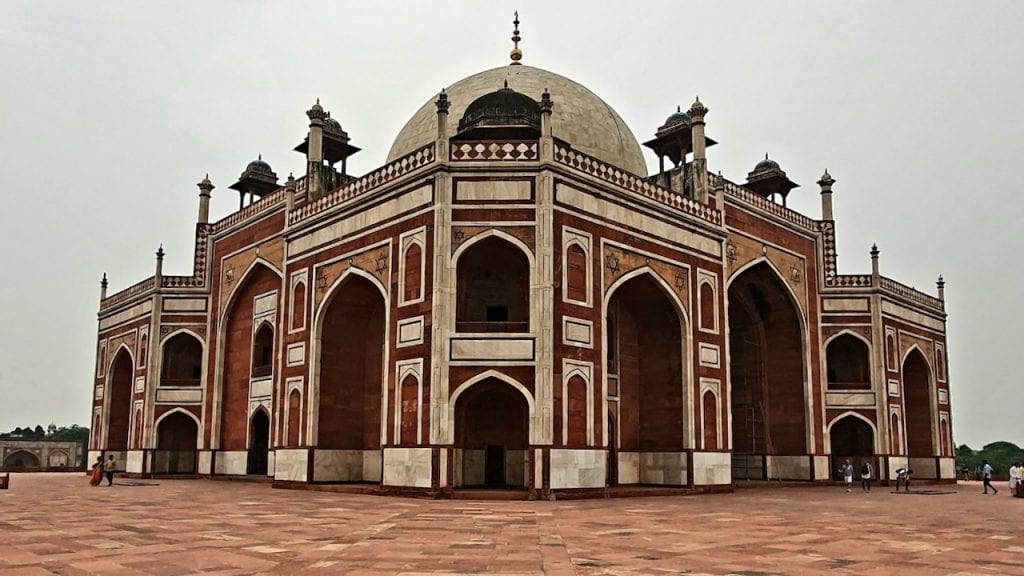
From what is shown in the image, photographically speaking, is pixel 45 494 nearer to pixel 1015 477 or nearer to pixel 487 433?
pixel 487 433

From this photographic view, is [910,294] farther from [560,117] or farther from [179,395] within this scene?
[179,395]

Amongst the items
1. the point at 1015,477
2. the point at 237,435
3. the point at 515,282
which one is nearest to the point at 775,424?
the point at 1015,477

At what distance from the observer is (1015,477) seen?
23.2m

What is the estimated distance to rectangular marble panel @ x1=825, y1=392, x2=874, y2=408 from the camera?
92.9 feet

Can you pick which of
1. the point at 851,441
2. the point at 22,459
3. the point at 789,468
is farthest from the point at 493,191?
the point at 22,459

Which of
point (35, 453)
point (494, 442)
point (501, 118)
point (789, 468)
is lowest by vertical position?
point (35, 453)

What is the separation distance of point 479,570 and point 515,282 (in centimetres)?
1384

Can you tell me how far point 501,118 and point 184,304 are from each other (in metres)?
14.6

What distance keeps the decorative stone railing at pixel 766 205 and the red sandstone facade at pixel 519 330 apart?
0.12 m

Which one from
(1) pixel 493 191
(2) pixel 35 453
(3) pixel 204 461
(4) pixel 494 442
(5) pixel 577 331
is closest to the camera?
(5) pixel 577 331

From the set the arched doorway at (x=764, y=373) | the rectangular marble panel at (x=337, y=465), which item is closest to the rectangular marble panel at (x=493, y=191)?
the rectangular marble panel at (x=337, y=465)

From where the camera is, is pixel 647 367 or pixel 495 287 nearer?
pixel 495 287

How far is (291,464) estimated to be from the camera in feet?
72.2

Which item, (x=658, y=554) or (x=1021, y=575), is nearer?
(x=1021, y=575)
